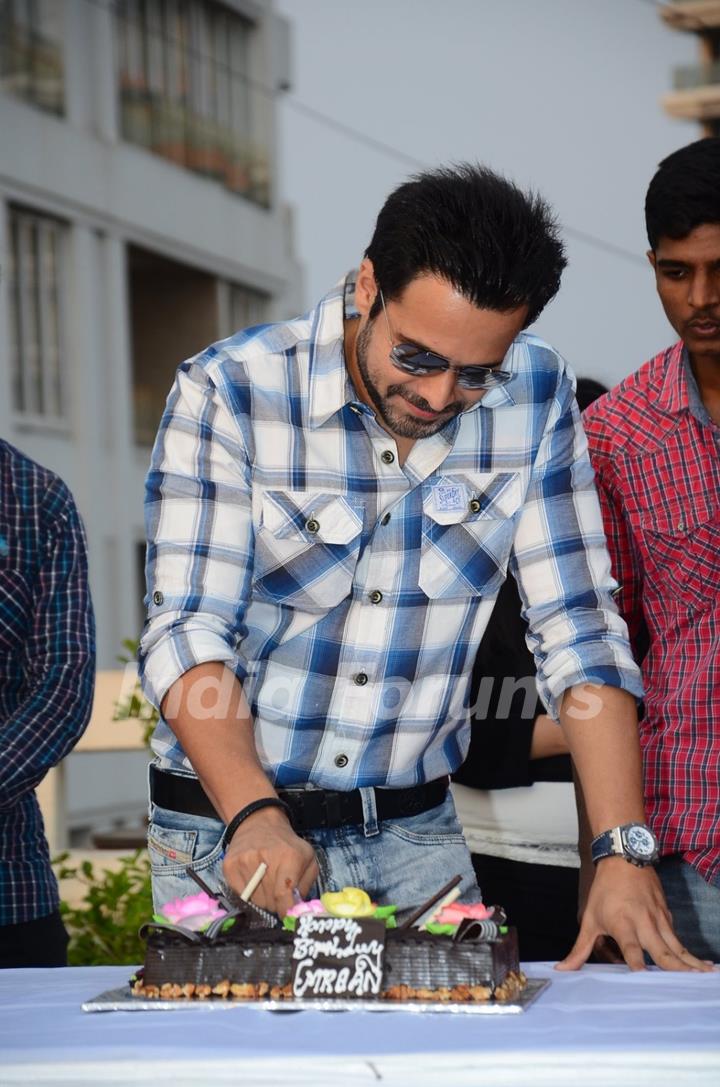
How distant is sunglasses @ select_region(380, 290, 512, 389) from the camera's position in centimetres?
A: 188

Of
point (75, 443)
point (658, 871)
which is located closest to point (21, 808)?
point (658, 871)

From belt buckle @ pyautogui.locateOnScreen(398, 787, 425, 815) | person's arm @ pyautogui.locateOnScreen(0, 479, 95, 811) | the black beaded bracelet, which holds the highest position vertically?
person's arm @ pyautogui.locateOnScreen(0, 479, 95, 811)

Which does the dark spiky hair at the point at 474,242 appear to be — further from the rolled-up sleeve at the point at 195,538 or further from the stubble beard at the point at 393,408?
the rolled-up sleeve at the point at 195,538

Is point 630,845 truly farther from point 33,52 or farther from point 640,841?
point 33,52

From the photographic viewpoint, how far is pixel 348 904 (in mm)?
1595

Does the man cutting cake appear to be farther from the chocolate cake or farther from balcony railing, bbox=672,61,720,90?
balcony railing, bbox=672,61,720,90

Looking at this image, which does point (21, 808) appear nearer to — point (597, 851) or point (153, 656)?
point (153, 656)

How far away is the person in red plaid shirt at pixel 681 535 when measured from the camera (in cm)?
222

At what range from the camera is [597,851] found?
1.82 meters

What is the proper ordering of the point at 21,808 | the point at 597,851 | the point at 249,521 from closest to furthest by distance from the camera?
the point at 597,851 → the point at 249,521 → the point at 21,808

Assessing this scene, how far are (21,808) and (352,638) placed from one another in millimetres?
750

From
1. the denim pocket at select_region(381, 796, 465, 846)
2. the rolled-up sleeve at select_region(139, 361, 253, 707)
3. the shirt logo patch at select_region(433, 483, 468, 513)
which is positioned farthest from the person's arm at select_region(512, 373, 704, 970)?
the rolled-up sleeve at select_region(139, 361, 253, 707)

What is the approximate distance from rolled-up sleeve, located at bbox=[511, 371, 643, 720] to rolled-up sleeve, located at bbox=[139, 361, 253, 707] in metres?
0.40

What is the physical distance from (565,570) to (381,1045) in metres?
0.93
